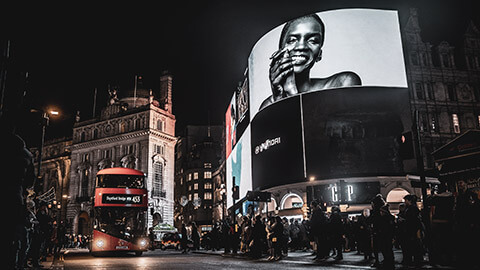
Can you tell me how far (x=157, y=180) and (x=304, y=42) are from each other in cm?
3797

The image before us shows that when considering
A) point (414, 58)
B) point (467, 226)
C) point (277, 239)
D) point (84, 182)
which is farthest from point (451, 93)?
point (84, 182)

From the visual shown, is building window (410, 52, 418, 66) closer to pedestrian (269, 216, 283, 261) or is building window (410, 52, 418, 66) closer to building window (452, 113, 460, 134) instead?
building window (452, 113, 460, 134)

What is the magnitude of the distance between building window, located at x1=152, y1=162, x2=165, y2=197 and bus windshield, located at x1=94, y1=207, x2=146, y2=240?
43.1m

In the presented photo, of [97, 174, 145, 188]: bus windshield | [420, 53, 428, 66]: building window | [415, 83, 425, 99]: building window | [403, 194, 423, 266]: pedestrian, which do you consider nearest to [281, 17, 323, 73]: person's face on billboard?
[415, 83, 425, 99]: building window

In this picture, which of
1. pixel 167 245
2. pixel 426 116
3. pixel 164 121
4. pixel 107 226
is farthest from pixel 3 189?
pixel 164 121

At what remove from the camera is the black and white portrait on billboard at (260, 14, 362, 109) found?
32.2m

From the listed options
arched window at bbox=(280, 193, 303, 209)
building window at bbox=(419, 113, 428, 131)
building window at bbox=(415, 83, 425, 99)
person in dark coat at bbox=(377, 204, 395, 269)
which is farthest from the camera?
building window at bbox=(415, 83, 425, 99)

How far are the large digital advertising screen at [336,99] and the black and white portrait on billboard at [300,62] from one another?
0.08 metres

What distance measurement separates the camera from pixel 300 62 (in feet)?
109

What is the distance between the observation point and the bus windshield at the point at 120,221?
19078mm

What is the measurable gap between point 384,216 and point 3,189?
24.8ft

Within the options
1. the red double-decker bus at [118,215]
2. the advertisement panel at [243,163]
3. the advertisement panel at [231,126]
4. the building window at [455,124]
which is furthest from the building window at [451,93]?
the red double-decker bus at [118,215]

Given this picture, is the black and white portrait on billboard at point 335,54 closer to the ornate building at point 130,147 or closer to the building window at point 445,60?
the building window at point 445,60

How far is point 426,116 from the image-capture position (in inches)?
1422
